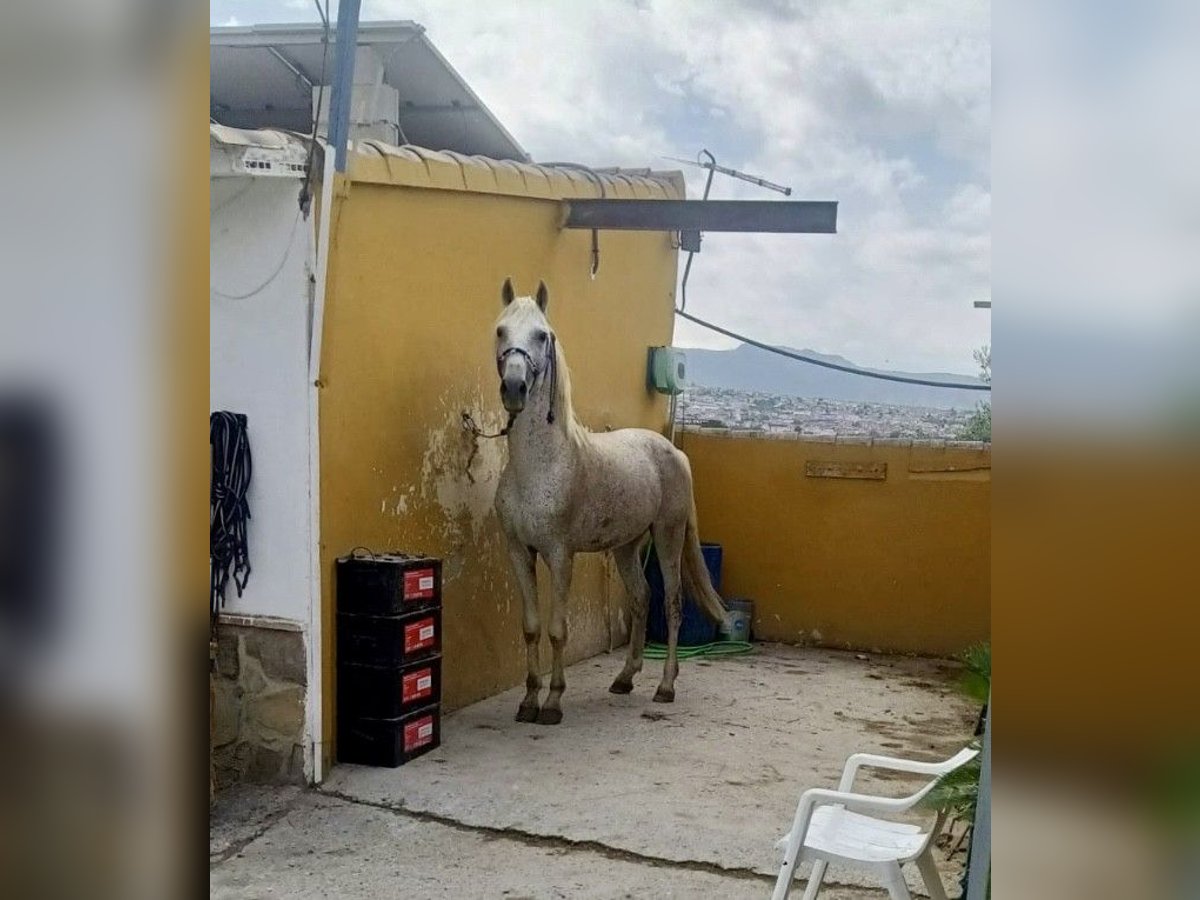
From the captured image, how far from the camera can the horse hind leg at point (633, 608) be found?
241 inches

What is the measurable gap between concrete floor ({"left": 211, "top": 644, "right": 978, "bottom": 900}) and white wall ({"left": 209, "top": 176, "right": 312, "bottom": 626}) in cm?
82

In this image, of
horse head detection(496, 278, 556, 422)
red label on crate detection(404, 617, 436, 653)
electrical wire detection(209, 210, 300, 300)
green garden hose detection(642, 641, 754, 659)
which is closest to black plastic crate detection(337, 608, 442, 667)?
red label on crate detection(404, 617, 436, 653)

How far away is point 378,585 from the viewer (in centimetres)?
451

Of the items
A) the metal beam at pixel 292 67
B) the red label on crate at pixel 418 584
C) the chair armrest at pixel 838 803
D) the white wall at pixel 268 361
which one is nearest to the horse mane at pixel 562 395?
the red label on crate at pixel 418 584

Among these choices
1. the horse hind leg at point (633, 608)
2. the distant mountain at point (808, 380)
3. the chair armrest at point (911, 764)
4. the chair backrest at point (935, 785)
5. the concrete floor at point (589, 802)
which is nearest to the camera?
the chair backrest at point (935, 785)

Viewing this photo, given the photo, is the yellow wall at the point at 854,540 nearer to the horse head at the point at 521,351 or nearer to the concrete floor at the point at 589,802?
the concrete floor at the point at 589,802

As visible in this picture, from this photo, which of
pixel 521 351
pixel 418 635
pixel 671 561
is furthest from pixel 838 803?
pixel 671 561

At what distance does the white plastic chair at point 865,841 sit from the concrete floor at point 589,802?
1.69 feet

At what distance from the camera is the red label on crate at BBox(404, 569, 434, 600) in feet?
15.0

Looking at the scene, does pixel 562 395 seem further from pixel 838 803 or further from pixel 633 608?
pixel 838 803

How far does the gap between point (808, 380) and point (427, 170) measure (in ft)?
16.2

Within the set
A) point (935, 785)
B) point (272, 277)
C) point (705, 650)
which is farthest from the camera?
point (705, 650)
